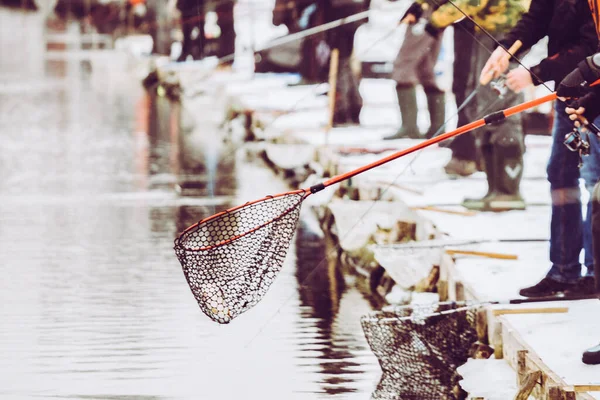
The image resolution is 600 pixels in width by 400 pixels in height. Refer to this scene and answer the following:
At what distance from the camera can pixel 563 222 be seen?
237 inches

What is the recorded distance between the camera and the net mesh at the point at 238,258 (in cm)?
534

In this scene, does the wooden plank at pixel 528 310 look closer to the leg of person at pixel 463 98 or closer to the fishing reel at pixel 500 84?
the fishing reel at pixel 500 84

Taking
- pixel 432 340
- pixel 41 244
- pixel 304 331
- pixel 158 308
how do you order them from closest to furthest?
pixel 432 340, pixel 304 331, pixel 158 308, pixel 41 244

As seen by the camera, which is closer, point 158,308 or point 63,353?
point 63,353

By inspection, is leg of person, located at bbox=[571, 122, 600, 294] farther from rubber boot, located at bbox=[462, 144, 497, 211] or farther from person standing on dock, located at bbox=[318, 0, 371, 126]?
person standing on dock, located at bbox=[318, 0, 371, 126]

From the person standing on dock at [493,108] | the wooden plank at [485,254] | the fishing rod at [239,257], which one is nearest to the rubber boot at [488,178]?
the person standing on dock at [493,108]

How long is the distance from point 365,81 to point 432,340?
1201 centimetres

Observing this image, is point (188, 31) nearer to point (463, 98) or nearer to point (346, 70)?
point (346, 70)

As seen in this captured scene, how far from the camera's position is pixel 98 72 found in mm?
25938

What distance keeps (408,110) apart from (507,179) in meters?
2.91

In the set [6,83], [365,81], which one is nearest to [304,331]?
[365,81]

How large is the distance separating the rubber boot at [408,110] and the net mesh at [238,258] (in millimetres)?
5947

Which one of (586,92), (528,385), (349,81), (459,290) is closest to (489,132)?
(459,290)

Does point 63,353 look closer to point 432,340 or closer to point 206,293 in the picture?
point 206,293
